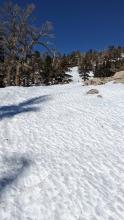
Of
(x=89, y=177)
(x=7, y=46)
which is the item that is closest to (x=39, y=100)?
(x=89, y=177)

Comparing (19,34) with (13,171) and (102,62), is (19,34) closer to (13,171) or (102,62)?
(13,171)

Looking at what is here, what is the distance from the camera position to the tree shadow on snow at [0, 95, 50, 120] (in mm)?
17047

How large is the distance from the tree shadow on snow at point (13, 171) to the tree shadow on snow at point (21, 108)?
5883 millimetres

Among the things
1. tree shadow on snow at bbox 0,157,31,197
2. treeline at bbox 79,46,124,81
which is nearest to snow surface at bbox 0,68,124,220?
tree shadow on snow at bbox 0,157,31,197

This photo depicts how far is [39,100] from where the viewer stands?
21.4m

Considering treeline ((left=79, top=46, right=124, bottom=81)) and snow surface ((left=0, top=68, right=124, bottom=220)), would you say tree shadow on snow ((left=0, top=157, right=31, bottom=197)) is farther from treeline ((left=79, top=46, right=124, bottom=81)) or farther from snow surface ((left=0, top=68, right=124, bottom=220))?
treeline ((left=79, top=46, right=124, bottom=81))

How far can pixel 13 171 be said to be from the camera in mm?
9984

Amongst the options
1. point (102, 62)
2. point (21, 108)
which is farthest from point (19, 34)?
point (102, 62)

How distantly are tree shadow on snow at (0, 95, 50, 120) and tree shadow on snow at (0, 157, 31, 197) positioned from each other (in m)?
5.88

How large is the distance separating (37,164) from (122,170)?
3275 mm

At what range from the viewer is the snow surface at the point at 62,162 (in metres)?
8.21

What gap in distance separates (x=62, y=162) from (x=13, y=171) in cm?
204

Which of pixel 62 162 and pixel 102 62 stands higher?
pixel 102 62

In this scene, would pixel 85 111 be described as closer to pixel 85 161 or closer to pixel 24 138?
pixel 24 138
